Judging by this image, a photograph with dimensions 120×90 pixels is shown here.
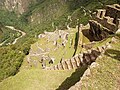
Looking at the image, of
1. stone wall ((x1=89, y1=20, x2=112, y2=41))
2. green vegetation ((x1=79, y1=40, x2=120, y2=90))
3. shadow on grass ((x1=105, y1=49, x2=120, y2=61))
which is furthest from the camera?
stone wall ((x1=89, y1=20, x2=112, y2=41))

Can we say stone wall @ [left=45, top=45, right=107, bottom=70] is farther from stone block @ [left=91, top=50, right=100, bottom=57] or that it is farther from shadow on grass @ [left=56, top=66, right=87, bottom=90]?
shadow on grass @ [left=56, top=66, right=87, bottom=90]

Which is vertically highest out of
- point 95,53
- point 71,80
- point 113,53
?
point 113,53

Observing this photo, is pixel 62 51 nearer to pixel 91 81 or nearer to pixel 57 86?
pixel 57 86

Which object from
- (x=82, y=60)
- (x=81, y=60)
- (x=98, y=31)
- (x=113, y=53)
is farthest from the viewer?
(x=98, y=31)

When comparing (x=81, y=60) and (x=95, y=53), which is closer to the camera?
(x=95, y=53)

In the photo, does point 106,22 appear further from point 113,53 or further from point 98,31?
point 113,53

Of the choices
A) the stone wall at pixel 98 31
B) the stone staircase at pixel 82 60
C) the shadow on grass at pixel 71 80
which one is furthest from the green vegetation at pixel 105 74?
the stone wall at pixel 98 31

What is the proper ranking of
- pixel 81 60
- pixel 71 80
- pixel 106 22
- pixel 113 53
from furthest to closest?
pixel 106 22 < pixel 81 60 < pixel 71 80 < pixel 113 53

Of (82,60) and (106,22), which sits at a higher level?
(82,60)

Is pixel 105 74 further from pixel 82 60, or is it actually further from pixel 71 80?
pixel 82 60

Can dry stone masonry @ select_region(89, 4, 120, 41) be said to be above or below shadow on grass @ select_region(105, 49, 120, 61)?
below

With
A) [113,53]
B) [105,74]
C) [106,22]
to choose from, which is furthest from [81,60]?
[106,22]

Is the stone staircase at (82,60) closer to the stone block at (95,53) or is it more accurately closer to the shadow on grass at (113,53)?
the stone block at (95,53)

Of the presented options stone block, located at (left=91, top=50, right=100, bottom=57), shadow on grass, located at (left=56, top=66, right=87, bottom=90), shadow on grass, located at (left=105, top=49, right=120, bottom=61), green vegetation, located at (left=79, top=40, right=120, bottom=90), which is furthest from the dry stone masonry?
green vegetation, located at (left=79, top=40, right=120, bottom=90)
